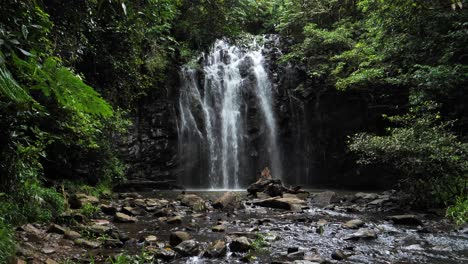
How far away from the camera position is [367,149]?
31.0ft

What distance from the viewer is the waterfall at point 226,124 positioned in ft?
56.7

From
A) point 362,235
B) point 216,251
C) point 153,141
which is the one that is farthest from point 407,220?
point 153,141

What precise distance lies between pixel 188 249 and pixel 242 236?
1.21 m

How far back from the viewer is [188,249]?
16.8 ft

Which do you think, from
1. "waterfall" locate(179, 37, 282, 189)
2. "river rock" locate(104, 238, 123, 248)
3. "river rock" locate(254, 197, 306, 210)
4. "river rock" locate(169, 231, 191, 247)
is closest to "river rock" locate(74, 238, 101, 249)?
"river rock" locate(104, 238, 123, 248)

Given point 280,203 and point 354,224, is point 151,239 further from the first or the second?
point 280,203

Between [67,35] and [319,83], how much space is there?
14400 millimetres

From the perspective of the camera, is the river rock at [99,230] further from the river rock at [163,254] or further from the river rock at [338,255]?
the river rock at [338,255]

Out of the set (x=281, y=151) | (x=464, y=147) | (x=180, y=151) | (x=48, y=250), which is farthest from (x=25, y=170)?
(x=281, y=151)

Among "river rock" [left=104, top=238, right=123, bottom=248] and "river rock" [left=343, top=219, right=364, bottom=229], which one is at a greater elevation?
"river rock" [left=343, top=219, right=364, bottom=229]

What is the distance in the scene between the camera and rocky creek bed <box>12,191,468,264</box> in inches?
192

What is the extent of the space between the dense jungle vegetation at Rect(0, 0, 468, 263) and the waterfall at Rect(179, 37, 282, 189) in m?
1.59

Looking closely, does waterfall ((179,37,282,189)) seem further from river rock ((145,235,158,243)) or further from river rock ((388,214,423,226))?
river rock ((145,235,158,243))

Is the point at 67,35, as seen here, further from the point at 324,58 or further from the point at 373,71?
the point at 324,58
